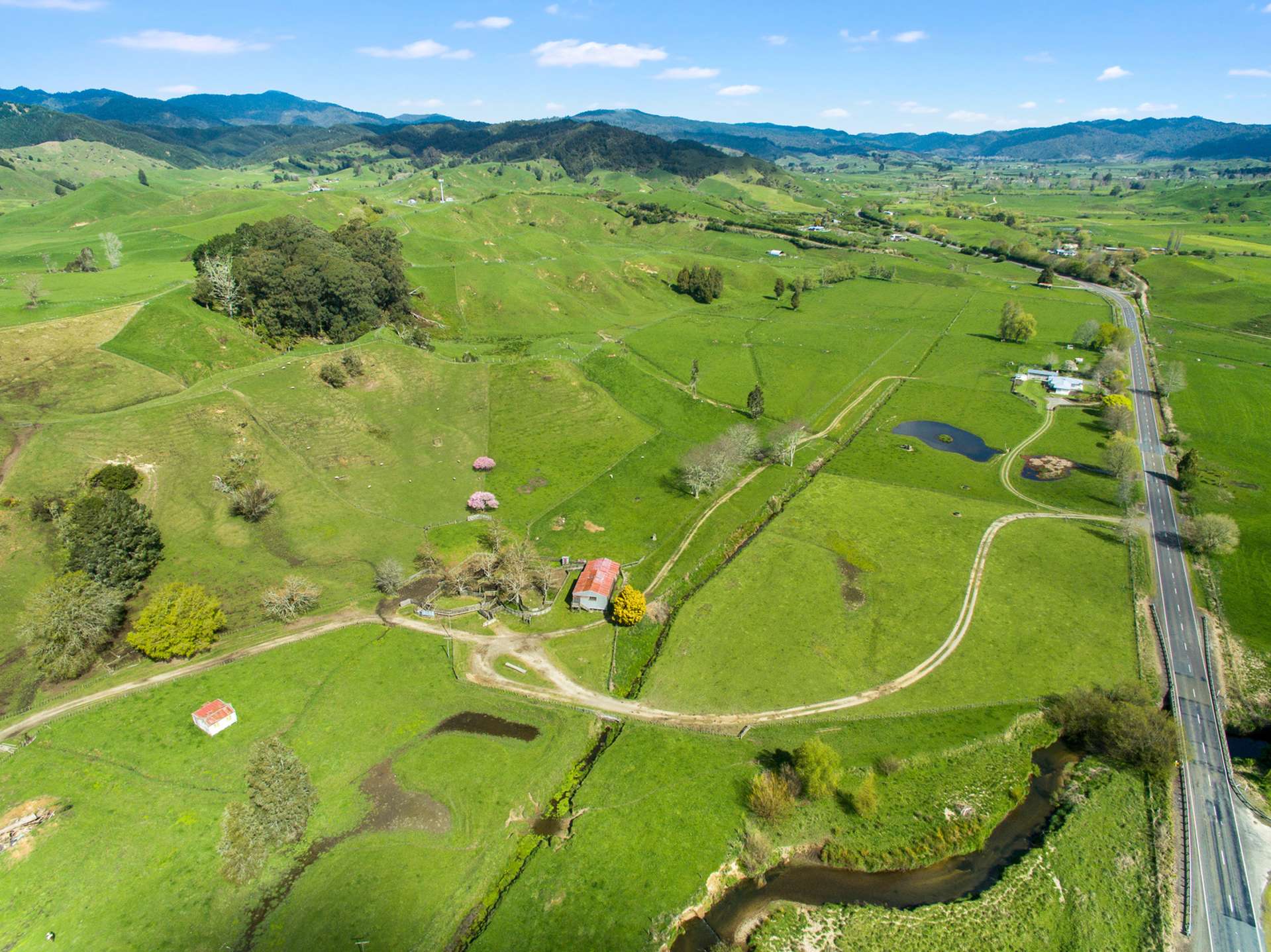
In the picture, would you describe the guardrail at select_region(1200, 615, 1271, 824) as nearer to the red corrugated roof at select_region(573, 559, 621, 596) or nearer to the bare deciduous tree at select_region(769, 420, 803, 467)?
the bare deciduous tree at select_region(769, 420, 803, 467)

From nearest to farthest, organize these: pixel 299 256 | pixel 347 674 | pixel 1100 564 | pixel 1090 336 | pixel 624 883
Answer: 1. pixel 624 883
2. pixel 347 674
3. pixel 1100 564
4. pixel 299 256
5. pixel 1090 336

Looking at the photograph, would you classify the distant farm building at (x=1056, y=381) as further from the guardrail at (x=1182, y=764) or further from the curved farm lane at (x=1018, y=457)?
the guardrail at (x=1182, y=764)

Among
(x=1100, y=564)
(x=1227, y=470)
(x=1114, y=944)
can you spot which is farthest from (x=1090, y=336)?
(x=1114, y=944)

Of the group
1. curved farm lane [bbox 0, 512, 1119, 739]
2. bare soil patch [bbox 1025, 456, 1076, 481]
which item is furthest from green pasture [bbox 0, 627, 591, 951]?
bare soil patch [bbox 1025, 456, 1076, 481]

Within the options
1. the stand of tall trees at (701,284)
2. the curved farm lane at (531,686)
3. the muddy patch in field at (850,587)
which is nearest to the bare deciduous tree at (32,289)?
the curved farm lane at (531,686)

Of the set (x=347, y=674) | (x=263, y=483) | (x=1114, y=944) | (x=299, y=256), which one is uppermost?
(x=299, y=256)

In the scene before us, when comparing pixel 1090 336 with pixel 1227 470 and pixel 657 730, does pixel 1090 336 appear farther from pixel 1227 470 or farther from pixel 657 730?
pixel 657 730

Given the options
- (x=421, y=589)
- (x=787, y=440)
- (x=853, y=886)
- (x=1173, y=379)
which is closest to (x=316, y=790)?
(x=421, y=589)
